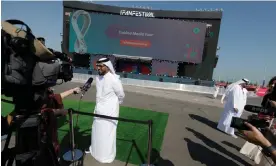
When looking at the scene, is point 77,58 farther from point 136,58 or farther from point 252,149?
point 252,149

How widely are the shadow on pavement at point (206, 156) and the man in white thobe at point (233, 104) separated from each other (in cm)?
216

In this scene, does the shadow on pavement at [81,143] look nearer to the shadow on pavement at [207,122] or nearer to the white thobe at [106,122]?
the white thobe at [106,122]

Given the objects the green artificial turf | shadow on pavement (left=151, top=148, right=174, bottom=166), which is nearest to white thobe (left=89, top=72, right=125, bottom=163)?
the green artificial turf

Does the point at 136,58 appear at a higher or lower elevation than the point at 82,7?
lower

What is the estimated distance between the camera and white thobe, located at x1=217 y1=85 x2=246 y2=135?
718 cm

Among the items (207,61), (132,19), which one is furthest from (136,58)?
(207,61)

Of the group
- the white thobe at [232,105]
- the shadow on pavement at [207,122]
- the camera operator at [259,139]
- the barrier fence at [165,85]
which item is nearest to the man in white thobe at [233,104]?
the white thobe at [232,105]

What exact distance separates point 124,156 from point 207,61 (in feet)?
106

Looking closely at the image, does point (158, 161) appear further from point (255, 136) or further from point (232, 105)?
point (232, 105)

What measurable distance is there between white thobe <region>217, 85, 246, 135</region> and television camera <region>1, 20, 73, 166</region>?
253 inches

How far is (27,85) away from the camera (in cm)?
189

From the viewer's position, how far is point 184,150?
17.4 feet

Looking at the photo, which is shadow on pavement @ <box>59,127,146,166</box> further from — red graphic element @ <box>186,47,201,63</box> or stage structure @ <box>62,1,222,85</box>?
red graphic element @ <box>186,47,201,63</box>

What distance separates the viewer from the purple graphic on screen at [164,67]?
31.3m
